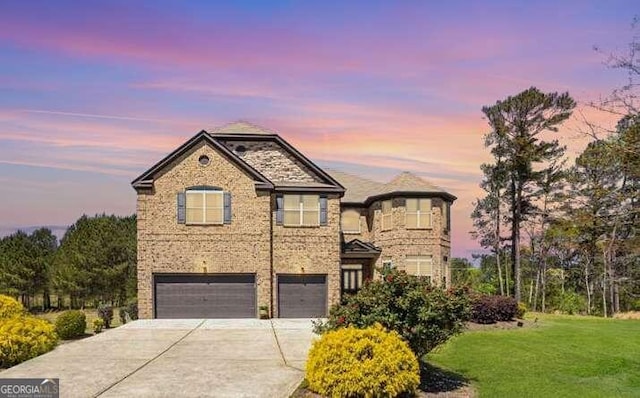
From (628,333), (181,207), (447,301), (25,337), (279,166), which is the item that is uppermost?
(279,166)

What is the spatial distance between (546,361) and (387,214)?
15805 mm

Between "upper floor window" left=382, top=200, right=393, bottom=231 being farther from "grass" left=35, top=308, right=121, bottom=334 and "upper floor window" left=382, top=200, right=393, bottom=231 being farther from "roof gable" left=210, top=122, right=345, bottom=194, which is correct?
"grass" left=35, top=308, right=121, bottom=334

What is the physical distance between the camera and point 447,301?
13.8 meters

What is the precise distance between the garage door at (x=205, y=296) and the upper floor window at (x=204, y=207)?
2.83 metres

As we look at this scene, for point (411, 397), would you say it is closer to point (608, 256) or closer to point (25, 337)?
point (25, 337)

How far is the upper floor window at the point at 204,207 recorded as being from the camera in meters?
27.9

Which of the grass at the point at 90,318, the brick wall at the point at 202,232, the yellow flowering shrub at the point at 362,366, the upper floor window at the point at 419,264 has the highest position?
the brick wall at the point at 202,232

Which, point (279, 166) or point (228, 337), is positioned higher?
point (279, 166)

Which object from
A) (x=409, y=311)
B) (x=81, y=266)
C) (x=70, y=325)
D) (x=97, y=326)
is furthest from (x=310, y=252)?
(x=81, y=266)

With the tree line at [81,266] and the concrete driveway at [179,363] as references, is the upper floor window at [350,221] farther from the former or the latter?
the tree line at [81,266]

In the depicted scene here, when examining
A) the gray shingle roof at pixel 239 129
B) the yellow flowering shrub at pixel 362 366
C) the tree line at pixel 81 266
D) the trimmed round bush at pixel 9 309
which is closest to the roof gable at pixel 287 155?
the gray shingle roof at pixel 239 129

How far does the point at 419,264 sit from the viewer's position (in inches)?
1260

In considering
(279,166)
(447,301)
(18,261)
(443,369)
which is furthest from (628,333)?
(18,261)

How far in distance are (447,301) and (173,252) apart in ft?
57.0
